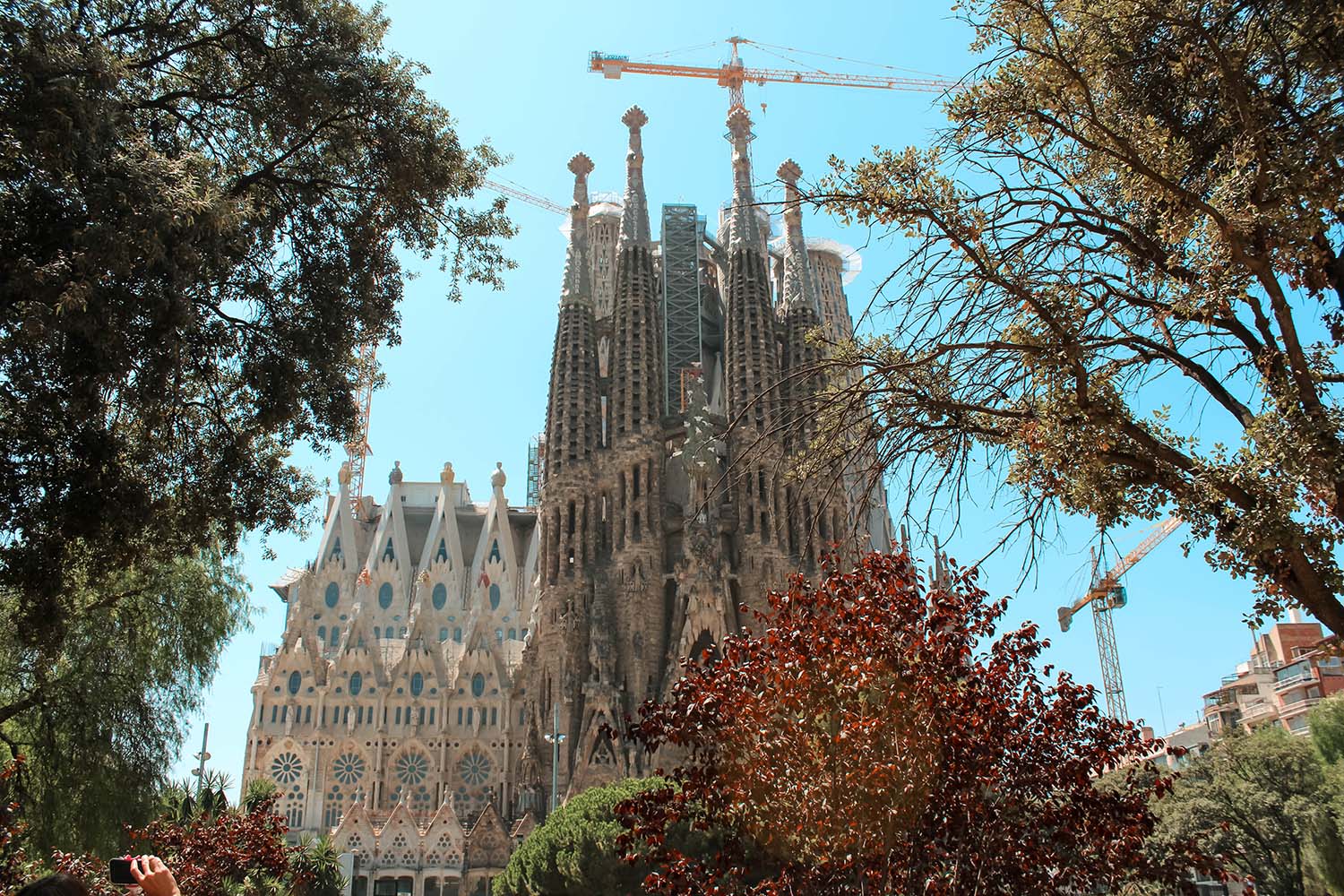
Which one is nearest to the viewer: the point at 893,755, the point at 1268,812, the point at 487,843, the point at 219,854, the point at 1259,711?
the point at 893,755

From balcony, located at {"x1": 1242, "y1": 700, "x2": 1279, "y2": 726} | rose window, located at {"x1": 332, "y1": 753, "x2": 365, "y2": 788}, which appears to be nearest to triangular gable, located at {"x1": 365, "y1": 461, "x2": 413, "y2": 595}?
rose window, located at {"x1": 332, "y1": 753, "x2": 365, "y2": 788}

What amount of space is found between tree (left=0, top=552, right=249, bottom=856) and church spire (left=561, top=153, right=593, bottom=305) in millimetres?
36060

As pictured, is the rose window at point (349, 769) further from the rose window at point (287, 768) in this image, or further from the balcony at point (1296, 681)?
the balcony at point (1296, 681)

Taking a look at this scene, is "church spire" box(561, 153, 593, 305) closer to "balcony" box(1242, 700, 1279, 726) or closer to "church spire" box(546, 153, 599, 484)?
"church spire" box(546, 153, 599, 484)

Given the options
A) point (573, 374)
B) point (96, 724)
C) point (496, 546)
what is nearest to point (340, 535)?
point (496, 546)

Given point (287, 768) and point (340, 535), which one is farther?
point (340, 535)

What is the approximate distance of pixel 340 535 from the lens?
66.1 meters

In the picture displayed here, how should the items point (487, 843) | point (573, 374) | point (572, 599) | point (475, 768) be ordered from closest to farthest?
point (487, 843)
point (572, 599)
point (573, 374)
point (475, 768)

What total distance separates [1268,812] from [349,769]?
126 ft

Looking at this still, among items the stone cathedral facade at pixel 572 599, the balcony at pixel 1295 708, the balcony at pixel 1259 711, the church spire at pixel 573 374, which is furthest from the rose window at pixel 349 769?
the balcony at pixel 1295 708

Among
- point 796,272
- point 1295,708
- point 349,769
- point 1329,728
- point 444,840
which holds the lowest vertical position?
point 444,840

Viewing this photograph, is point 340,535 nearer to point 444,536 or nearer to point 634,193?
point 444,536

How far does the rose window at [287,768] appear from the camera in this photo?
52312 mm

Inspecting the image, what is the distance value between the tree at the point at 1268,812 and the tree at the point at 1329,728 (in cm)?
380
